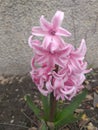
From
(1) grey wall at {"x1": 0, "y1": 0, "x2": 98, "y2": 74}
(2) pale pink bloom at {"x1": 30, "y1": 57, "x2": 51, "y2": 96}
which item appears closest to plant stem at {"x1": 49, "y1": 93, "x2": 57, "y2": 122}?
(2) pale pink bloom at {"x1": 30, "y1": 57, "x2": 51, "y2": 96}

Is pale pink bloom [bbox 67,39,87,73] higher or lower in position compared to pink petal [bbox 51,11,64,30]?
lower

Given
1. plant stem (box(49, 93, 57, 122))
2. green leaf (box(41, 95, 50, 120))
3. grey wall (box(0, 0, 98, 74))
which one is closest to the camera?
plant stem (box(49, 93, 57, 122))

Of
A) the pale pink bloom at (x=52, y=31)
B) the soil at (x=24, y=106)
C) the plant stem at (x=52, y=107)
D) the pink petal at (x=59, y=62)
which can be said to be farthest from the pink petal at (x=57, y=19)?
the soil at (x=24, y=106)

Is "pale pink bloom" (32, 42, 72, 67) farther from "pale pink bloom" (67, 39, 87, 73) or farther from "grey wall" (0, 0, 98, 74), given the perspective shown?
"grey wall" (0, 0, 98, 74)

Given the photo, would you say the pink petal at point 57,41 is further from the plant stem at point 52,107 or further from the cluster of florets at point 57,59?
the plant stem at point 52,107

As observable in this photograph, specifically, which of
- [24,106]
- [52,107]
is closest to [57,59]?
[52,107]

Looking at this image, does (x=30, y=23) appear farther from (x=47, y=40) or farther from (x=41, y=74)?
(x=47, y=40)

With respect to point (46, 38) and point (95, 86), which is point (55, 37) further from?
point (95, 86)
